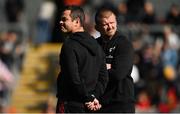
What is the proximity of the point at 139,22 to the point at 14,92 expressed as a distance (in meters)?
3.36

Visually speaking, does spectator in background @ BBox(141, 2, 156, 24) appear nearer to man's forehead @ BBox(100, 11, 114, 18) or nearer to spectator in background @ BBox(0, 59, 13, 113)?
spectator in background @ BBox(0, 59, 13, 113)

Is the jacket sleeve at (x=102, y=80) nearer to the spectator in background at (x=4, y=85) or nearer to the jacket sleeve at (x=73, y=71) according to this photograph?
the jacket sleeve at (x=73, y=71)

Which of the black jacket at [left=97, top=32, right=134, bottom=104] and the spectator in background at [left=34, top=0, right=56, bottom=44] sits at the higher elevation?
the black jacket at [left=97, top=32, right=134, bottom=104]

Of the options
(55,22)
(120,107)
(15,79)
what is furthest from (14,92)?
(120,107)

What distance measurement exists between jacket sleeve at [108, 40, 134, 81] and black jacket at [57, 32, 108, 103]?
0.20 metres

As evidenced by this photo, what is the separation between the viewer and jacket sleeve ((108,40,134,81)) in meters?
7.80

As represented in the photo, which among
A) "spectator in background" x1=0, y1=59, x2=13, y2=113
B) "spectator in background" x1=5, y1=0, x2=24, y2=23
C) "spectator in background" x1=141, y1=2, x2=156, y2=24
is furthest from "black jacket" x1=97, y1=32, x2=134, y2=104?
"spectator in background" x1=5, y1=0, x2=24, y2=23

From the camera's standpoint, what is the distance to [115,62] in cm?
788

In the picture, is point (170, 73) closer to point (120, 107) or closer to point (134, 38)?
point (134, 38)

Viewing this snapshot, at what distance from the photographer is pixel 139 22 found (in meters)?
17.9

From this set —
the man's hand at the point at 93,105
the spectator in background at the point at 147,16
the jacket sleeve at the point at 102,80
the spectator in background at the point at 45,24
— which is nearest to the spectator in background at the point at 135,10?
the spectator in background at the point at 147,16

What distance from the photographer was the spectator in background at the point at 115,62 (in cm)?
790

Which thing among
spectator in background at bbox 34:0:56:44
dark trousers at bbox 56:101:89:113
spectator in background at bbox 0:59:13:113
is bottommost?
spectator in background at bbox 0:59:13:113

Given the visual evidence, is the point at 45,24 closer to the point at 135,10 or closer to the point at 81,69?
the point at 135,10
